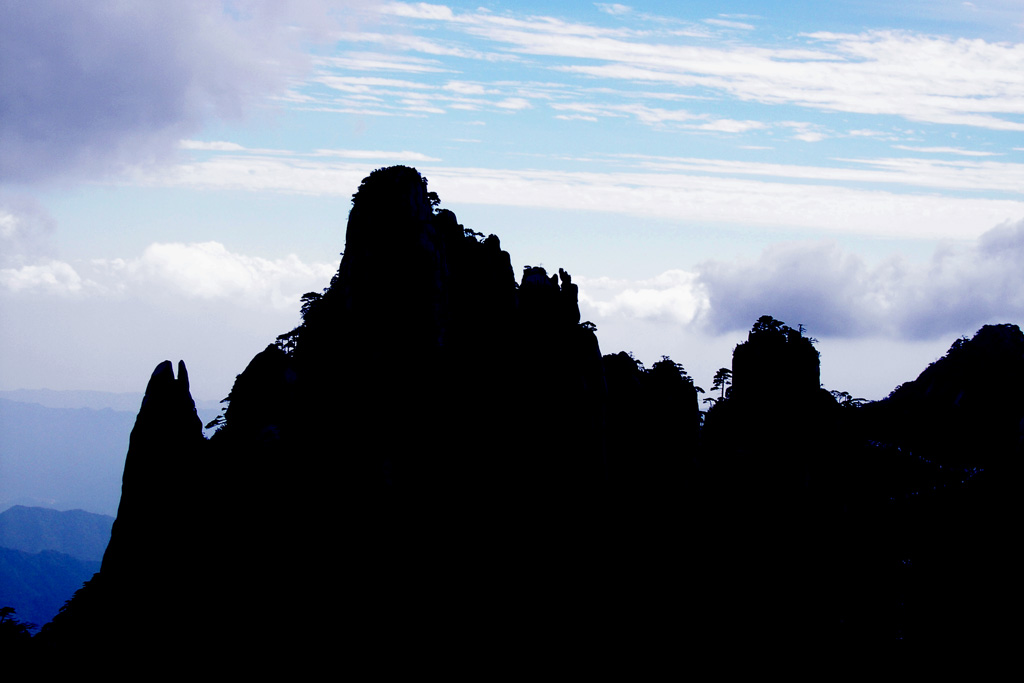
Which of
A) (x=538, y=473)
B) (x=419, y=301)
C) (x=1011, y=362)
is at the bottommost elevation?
(x=538, y=473)

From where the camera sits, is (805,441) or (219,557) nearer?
(219,557)

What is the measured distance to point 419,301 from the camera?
150 feet

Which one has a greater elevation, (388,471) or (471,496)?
(388,471)

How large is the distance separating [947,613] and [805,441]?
624 inches

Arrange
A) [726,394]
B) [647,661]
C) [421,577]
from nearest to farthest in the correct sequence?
[421,577]
[647,661]
[726,394]

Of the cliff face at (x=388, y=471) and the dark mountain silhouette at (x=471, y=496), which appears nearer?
the cliff face at (x=388, y=471)

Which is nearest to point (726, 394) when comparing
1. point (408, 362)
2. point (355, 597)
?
point (408, 362)

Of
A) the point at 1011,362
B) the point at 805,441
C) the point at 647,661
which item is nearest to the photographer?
the point at 647,661

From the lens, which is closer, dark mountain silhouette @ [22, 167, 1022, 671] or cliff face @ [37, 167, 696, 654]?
cliff face @ [37, 167, 696, 654]

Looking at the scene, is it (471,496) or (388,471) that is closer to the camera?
(388,471)

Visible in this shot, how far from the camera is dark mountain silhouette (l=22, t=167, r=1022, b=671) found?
38.5 m

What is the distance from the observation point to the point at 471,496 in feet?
156

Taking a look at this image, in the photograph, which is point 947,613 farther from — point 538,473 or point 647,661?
point 538,473

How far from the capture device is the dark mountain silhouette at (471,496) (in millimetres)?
38531
